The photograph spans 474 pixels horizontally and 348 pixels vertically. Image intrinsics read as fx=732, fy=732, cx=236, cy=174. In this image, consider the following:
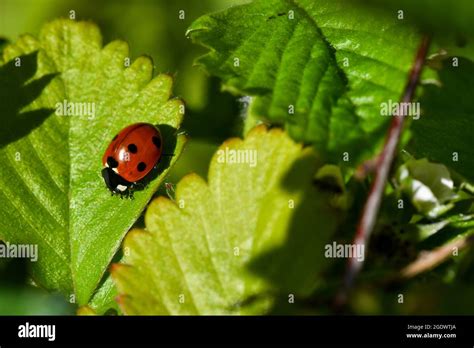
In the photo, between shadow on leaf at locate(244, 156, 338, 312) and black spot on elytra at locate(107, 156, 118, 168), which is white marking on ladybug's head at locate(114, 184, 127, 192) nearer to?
black spot on elytra at locate(107, 156, 118, 168)

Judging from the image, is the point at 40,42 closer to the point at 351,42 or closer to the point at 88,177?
the point at 88,177

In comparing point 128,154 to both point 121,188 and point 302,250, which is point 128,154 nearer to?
point 121,188

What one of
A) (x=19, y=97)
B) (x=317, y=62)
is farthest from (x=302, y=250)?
(x=19, y=97)

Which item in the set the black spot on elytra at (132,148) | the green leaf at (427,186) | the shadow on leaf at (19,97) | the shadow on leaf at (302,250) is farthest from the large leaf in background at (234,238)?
the shadow on leaf at (19,97)

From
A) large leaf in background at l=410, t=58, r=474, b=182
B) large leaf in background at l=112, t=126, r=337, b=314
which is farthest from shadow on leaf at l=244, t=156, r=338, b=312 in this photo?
large leaf in background at l=410, t=58, r=474, b=182

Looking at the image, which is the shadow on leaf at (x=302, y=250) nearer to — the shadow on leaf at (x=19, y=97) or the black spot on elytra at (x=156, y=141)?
the black spot on elytra at (x=156, y=141)

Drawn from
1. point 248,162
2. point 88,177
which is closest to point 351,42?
point 248,162
